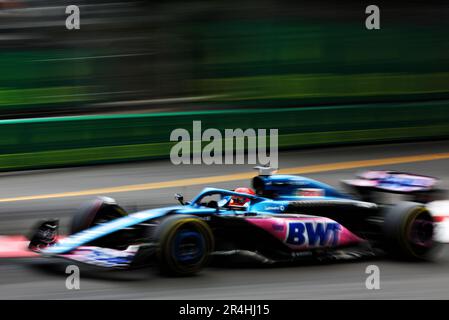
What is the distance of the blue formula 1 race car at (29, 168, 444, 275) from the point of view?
5.86 m

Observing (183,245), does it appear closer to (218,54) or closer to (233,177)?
(233,177)

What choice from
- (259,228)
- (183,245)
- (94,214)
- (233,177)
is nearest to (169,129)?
(233,177)

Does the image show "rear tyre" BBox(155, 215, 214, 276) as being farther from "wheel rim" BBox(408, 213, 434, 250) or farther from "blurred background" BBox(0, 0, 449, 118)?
"blurred background" BBox(0, 0, 449, 118)

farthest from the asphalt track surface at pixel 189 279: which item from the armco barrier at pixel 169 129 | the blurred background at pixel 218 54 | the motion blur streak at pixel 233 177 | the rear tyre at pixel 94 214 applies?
the blurred background at pixel 218 54

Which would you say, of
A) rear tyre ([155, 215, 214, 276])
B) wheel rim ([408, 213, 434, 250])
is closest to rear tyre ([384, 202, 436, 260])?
wheel rim ([408, 213, 434, 250])

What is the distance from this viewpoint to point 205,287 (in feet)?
18.8

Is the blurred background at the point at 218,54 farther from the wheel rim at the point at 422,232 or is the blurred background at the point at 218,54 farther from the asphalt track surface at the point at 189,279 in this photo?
the wheel rim at the point at 422,232

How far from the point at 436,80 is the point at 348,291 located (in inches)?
319

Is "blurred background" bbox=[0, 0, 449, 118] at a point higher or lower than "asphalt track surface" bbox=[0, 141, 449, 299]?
higher

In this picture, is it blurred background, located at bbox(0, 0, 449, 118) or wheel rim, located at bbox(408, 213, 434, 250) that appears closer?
wheel rim, located at bbox(408, 213, 434, 250)

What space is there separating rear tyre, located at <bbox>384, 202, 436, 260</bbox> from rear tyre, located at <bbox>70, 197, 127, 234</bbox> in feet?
7.03

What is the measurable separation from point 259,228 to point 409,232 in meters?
1.21

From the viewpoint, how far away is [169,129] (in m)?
11.9

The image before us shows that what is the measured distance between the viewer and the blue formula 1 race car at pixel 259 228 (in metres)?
5.86
